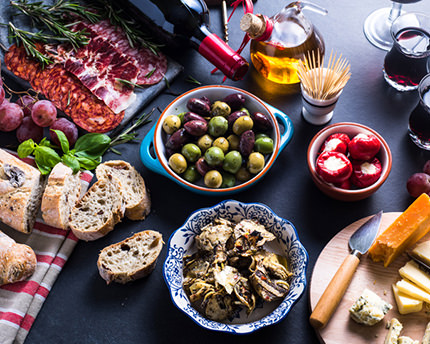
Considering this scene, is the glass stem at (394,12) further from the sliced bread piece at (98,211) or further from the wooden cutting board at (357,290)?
the sliced bread piece at (98,211)

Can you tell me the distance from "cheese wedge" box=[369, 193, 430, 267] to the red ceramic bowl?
141 millimetres

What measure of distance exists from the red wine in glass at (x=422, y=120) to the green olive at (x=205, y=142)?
761 mm

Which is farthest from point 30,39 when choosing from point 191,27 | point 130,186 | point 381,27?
point 381,27

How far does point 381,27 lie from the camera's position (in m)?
2.10

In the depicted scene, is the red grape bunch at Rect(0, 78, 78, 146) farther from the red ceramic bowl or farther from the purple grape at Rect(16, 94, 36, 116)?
the red ceramic bowl

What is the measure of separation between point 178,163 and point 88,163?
37cm

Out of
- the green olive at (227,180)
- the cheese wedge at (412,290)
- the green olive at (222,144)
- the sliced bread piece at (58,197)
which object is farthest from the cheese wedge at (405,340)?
the sliced bread piece at (58,197)

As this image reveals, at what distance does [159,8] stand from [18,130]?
73 centimetres

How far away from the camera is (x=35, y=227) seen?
1757 millimetres

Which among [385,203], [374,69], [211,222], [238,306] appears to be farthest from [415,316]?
[374,69]

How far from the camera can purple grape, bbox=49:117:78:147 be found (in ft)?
6.06

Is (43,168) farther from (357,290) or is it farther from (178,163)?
(357,290)

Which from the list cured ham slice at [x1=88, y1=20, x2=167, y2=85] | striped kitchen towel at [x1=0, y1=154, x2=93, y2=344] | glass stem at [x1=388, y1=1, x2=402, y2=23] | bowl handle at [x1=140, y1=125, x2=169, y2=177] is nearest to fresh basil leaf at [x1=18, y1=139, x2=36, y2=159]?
striped kitchen towel at [x1=0, y1=154, x2=93, y2=344]

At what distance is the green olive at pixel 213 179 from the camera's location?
1680 millimetres
